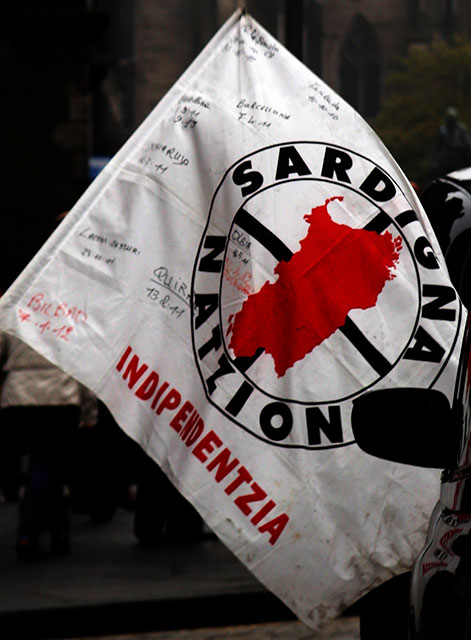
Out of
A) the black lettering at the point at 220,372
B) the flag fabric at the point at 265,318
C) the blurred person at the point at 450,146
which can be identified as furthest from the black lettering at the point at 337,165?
the blurred person at the point at 450,146

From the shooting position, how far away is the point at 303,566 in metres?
3.09

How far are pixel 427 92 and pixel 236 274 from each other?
9.99m

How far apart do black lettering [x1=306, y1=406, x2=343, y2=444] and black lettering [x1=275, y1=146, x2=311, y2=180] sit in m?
0.63

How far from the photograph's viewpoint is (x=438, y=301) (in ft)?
10.9

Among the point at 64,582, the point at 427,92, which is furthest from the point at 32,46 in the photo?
the point at 64,582

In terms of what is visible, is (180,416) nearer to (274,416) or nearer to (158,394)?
(158,394)

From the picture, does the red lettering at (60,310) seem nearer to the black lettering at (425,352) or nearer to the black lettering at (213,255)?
the black lettering at (213,255)

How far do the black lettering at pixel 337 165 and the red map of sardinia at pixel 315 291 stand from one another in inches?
4.4

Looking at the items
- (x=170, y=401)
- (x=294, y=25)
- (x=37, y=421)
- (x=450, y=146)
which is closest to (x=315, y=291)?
(x=170, y=401)

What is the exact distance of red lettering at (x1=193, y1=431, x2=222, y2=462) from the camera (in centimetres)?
323

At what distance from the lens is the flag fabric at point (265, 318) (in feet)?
10.3

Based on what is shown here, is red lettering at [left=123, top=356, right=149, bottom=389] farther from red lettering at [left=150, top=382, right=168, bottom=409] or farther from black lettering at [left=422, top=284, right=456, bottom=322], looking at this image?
black lettering at [left=422, top=284, right=456, bottom=322]

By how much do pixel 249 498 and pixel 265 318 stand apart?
468mm

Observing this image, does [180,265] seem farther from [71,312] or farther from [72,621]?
[72,621]
